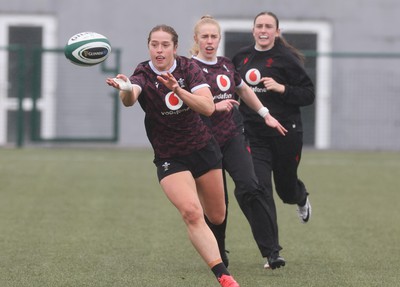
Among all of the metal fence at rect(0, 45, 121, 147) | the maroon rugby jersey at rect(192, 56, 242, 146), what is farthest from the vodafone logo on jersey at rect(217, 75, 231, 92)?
the metal fence at rect(0, 45, 121, 147)

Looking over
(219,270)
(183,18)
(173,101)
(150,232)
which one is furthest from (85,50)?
(183,18)

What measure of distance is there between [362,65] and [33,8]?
6030 mm

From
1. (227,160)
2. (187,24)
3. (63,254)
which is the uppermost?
(187,24)

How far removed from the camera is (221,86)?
7.82 meters

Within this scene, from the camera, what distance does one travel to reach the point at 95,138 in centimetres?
1997

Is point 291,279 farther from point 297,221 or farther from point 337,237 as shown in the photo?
point 297,221

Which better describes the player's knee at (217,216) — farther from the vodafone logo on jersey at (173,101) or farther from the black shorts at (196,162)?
the vodafone logo on jersey at (173,101)

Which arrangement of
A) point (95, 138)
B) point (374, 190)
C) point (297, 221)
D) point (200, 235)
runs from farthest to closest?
1. point (95, 138)
2. point (374, 190)
3. point (297, 221)
4. point (200, 235)

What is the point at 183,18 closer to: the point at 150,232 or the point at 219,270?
the point at 150,232

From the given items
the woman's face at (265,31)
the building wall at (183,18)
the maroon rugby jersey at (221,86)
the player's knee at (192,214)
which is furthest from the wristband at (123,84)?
the building wall at (183,18)

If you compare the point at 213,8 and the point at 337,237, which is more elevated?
the point at 213,8

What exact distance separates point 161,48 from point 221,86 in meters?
1.04

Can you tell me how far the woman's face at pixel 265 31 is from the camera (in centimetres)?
825

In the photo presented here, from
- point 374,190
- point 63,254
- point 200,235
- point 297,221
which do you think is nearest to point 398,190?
point 374,190
